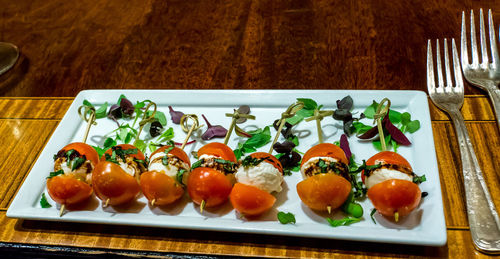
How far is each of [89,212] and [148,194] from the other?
187mm

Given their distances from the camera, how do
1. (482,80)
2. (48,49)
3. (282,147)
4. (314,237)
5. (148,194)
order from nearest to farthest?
Answer: (314,237) < (148,194) < (282,147) < (482,80) < (48,49)

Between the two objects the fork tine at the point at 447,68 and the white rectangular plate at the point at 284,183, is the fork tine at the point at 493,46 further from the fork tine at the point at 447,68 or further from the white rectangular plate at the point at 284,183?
the white rectangular plate at the point at 284,183

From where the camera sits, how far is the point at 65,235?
1.20m

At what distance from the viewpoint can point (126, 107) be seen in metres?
1.59

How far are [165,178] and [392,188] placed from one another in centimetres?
59

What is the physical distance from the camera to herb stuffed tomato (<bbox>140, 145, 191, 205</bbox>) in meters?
1.15

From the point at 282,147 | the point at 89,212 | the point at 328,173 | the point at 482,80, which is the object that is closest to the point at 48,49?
the point at 89,212

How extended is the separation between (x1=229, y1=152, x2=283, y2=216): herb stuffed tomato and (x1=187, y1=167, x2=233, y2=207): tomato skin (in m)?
0.03

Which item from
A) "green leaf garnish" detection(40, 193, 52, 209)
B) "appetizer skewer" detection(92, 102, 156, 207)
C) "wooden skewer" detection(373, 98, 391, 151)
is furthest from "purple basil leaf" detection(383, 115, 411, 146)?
"green leaf garnish" detection(40, 193, 52, 209)

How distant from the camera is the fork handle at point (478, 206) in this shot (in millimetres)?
1024

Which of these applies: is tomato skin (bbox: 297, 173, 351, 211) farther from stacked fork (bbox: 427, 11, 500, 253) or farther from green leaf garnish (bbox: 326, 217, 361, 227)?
stacked fork (bbox: 427, 11, 500, 253)

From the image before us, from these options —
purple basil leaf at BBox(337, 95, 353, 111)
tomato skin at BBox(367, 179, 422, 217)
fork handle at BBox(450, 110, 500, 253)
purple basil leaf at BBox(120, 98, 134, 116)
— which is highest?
purple basil leaf at BBox(120, 98, 134, 116)

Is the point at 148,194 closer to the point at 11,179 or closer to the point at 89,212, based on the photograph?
the point at 89,212

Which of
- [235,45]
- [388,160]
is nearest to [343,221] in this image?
[388,160]
